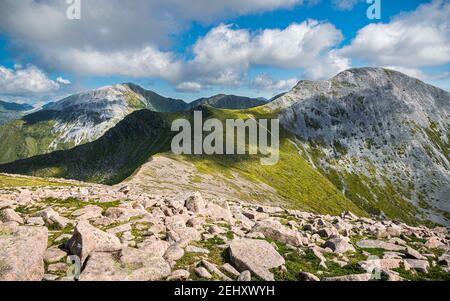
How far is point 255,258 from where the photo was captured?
19.8m

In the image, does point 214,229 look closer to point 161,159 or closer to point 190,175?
point 190,175

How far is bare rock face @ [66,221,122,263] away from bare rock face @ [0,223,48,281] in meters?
1.52

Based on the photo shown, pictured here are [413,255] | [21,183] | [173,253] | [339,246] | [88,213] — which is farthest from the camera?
[21,183]

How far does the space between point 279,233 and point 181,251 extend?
31.4ft

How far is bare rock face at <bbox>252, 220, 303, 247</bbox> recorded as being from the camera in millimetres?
25688

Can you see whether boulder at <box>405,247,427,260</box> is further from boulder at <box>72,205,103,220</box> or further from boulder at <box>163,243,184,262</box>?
boulder at <box>72,205,103,220</box>

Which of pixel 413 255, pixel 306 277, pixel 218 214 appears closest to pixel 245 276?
pixel 306 277

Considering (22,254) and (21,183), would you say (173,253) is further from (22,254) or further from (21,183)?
(21,183)

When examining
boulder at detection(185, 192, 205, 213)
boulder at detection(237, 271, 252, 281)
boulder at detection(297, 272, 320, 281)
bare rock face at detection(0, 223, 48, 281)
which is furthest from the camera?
boulder at detection(185, 192, 205, 213)

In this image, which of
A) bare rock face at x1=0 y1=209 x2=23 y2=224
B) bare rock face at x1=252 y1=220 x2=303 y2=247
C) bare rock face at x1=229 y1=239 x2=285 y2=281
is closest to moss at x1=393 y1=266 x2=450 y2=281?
bare rock face at x1=252 y1=220 x2=303 y2=247

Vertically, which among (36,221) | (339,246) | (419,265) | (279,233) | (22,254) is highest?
(36,221)
